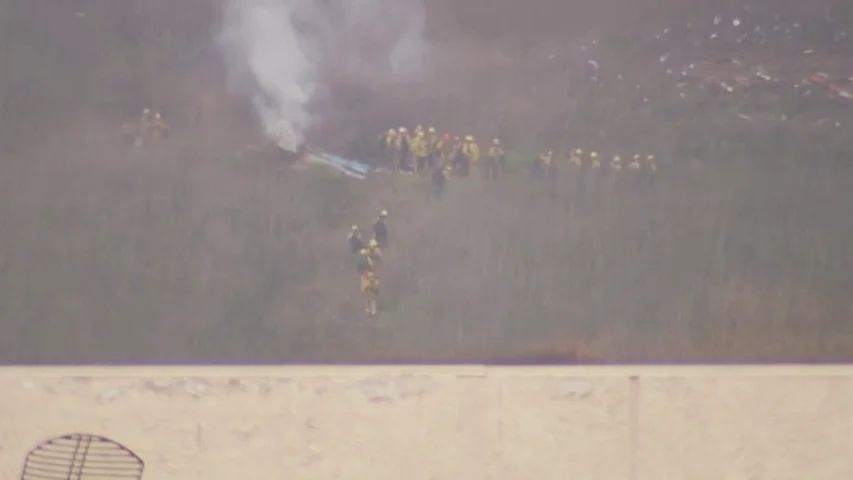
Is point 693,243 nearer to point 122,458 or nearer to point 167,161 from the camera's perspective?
point 167,161

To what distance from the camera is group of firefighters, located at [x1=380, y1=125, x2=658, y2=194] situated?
52.6 inches

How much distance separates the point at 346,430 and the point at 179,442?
0.88ft

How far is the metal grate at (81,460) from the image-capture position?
52.7 inches

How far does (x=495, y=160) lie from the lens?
1.34 meters

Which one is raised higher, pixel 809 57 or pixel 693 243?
pixel 809 57

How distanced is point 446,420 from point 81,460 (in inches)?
23.0

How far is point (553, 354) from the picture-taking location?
134 cm

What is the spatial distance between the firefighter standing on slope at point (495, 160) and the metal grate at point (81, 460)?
723 mm

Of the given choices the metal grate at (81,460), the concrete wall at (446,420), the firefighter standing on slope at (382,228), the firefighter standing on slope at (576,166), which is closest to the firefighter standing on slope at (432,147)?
the firefighter standing on slope at (382,228)

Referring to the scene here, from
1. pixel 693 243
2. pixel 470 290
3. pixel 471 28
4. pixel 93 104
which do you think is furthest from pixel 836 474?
pixel 93 104

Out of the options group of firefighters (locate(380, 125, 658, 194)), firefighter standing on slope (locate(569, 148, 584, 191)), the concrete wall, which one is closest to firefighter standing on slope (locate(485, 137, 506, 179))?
group of firefighters (locate(380, 125, 658, 194))

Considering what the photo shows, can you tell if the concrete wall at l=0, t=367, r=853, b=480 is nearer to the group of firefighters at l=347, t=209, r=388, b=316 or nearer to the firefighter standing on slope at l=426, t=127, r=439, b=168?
the group of firefighters at l=347, t=209, r=388, b=316

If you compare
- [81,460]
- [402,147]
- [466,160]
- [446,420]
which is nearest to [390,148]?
[402,147]

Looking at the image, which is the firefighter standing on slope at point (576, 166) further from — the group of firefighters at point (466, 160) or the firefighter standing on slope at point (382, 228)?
the firefighter standing on slope at point (382, 228)
